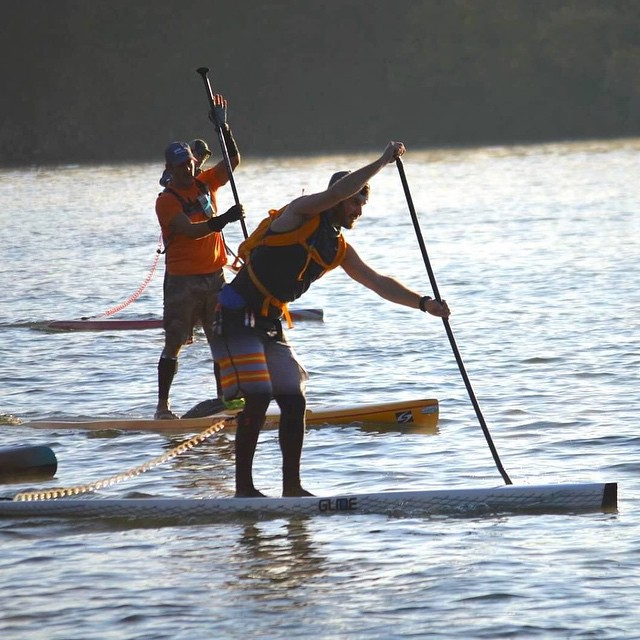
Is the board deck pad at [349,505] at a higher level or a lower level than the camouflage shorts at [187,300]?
lower

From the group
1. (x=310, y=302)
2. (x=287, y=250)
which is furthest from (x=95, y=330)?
(x=287, y=250)

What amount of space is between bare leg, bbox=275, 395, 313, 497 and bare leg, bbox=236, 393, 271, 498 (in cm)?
12

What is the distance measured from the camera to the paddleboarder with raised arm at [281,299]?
809cm

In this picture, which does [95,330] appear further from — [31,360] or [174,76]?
[174,76]

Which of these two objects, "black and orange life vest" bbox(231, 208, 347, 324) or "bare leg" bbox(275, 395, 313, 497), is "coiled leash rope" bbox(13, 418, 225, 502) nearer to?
"bare leg" bbox(275, 395, 313, 497)

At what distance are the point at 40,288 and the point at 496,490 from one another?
1525 centimetres

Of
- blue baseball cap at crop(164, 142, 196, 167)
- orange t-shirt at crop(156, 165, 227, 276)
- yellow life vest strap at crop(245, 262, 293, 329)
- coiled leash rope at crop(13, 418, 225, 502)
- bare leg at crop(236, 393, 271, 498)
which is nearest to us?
yellow life vest strap at crop(245, 262, 293, 329)

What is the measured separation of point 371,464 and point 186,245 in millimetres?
2322

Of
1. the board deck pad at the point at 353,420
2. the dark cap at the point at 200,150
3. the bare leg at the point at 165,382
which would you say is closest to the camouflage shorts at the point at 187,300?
the bare leg at the point at 165,382

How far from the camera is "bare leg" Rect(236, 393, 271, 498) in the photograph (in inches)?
332

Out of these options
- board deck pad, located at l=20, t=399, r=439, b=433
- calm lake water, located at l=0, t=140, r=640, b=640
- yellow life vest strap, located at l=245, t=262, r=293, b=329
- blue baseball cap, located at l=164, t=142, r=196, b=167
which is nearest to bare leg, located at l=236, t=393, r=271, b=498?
calm lake water, located at l=0, t=140, r=640, b=640

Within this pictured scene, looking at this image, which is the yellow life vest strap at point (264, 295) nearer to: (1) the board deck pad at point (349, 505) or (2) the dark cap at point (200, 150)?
(1) the board deck pad at point (349, 505)

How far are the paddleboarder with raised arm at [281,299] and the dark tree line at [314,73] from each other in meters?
87.9

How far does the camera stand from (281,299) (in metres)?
8.31
